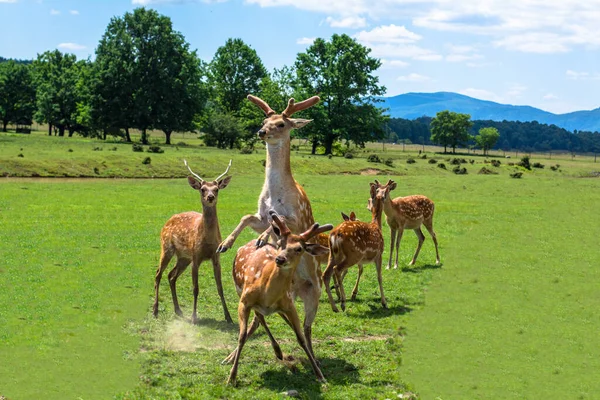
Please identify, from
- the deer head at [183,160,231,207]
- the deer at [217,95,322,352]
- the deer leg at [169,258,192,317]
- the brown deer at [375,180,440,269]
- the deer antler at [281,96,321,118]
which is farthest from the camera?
the brown deer at [375,180,440,269]

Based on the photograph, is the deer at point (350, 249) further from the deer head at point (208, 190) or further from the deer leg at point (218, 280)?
the deer head at point (208, 190)

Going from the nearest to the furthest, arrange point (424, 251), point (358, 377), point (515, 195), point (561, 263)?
1. point (358, 377)
2. point (561, 263)
3. point (424, 251)
4. point (515, 195)

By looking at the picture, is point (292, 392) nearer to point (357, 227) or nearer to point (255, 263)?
point (255, 263)

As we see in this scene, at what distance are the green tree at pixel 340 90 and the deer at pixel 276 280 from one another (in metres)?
68.0

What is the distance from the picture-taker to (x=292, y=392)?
10.6 meters

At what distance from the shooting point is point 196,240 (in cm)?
1488

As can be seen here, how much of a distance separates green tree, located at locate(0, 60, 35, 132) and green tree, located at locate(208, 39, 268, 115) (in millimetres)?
30863

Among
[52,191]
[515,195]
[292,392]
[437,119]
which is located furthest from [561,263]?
[437,119]

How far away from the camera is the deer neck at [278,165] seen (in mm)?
12492

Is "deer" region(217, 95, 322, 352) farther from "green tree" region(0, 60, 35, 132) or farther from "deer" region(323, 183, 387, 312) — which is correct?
"green tree" region(0, 60, 35, 132)

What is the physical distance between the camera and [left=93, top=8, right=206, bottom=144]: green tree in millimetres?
81500

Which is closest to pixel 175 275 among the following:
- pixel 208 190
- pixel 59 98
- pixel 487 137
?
pixel 208 190

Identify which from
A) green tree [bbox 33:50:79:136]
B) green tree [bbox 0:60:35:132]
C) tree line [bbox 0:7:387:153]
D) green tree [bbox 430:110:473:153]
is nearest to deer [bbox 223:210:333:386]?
tree line [bbox 0:7:387:153]

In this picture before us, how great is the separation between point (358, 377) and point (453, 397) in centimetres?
167
